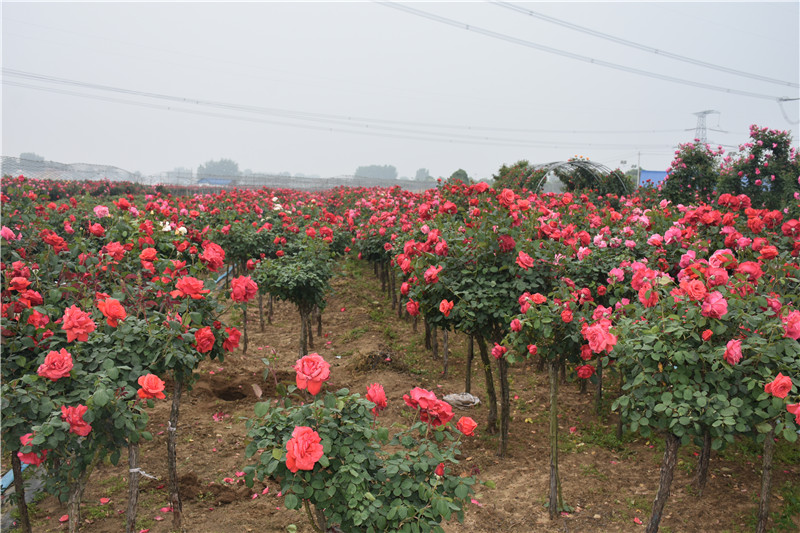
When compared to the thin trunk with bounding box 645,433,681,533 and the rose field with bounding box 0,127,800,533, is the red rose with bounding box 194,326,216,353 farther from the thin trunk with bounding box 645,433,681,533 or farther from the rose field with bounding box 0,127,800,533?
the thin trunk with bounding box 645,433,681,533

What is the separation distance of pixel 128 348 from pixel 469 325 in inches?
101

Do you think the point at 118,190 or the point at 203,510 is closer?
the point at 203,510

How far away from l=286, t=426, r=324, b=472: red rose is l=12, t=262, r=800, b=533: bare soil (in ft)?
1.82

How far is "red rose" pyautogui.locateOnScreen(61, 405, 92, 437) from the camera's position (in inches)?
87.7

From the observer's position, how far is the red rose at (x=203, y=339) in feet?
9.39

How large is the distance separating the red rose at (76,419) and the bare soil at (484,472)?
77 cm

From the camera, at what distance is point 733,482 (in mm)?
4285

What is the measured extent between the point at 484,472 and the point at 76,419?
134 inches

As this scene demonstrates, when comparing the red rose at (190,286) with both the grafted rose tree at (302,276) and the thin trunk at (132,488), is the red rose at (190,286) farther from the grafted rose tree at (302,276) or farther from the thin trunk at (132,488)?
the grafted rose tree at (302,276)

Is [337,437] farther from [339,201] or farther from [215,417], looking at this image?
[339,201]

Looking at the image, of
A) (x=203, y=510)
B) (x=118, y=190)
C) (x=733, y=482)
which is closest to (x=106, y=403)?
(x=203, y=510)

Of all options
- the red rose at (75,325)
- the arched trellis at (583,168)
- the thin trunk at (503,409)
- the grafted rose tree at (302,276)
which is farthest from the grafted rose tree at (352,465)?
the arched trellis at (583,168)

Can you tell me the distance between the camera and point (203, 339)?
2.88 metres

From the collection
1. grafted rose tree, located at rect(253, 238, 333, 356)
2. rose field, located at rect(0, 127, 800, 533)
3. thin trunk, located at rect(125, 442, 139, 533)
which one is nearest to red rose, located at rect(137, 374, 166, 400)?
rose field, located at rect(0, 127, 800, 533)
